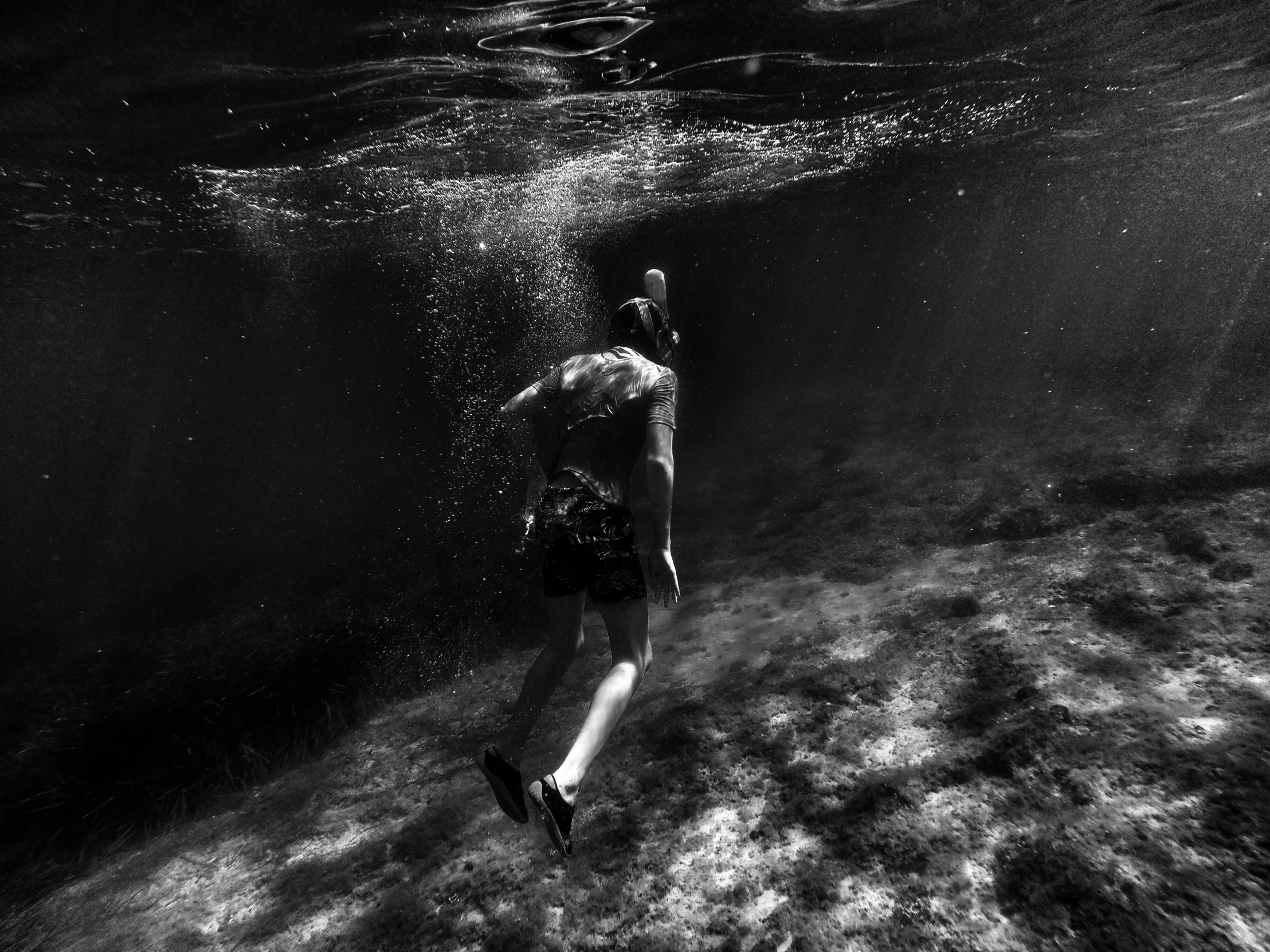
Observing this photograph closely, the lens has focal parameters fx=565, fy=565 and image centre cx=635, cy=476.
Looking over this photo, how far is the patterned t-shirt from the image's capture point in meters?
3.58

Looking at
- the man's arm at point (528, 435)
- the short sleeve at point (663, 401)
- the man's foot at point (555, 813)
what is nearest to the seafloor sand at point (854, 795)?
the man's foot at point (555, 813)

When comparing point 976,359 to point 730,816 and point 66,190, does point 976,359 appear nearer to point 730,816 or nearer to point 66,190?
point 730,816

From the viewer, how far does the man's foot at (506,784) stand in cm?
335

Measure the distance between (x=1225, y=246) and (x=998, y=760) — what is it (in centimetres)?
13691

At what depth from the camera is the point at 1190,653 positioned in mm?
3748

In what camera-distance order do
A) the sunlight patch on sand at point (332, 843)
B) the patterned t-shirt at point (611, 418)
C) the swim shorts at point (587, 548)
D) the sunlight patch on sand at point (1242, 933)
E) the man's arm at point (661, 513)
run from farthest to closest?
the sunlight patch on sand at point (332, 843) < the patterned t-shirt at point (611, 418) < the swim shorts at point (587, 548) < the man's arm at point (661, 513) < the sunlight patch on sand at point (1242, 933)

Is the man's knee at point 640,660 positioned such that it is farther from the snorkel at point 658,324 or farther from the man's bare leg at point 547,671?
the snorkel at point 658,324

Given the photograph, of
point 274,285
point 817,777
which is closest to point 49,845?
point 817,777

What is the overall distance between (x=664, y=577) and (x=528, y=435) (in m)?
1.53

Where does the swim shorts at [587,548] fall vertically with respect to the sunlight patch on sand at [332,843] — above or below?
above

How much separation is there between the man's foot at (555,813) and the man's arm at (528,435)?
5.57 ft

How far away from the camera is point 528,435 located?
13.4ft

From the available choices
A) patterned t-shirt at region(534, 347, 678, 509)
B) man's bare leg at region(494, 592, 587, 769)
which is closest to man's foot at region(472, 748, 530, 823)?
man's bare leg at region(494, 592, 587, 769)

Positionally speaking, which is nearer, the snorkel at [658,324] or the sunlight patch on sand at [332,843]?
the snorkel at [658,324]
